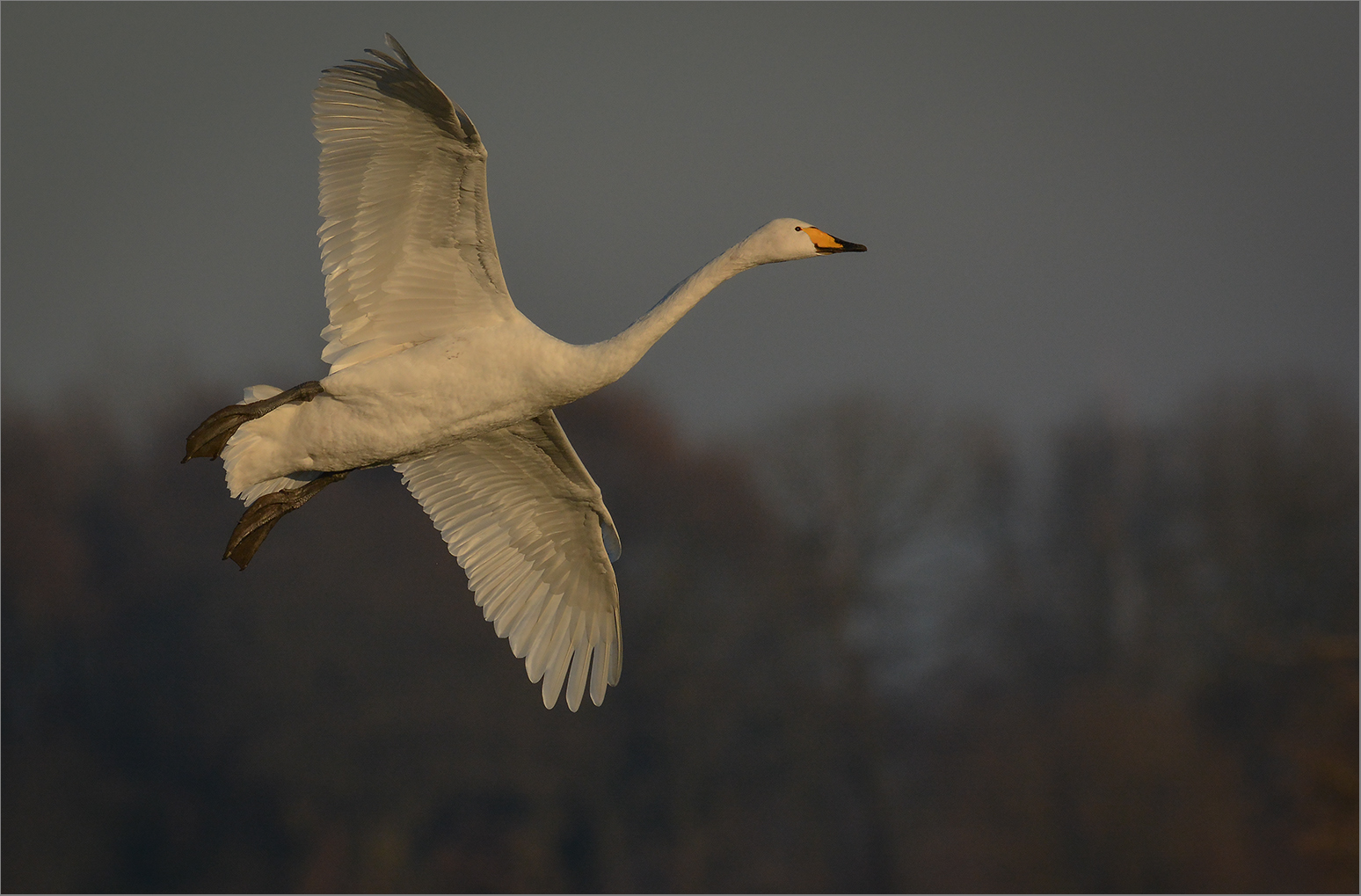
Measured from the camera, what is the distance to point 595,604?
1159 cm

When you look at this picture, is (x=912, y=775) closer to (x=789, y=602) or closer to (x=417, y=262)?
(x=789, y=602)

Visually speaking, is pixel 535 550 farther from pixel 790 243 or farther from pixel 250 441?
pixel 790 243

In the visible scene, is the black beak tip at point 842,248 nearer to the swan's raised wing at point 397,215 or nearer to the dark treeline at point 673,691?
the swan's raised wing at point 397,215

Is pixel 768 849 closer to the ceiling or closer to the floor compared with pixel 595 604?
closer to the floor

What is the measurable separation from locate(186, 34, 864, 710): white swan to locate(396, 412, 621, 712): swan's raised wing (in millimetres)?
875

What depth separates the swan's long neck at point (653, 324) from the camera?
9.29 m

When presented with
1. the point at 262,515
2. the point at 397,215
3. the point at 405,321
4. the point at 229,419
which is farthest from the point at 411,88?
the point at 262,515

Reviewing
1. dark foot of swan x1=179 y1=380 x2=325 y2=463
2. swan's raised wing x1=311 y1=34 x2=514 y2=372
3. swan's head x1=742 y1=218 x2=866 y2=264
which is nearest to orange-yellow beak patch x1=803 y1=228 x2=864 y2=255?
swan's head x1=742 y1=218 x2=866 y2=264

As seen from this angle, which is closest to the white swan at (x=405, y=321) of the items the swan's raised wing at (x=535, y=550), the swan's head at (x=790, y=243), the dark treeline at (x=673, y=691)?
the swan's head at (x=790, y=243)

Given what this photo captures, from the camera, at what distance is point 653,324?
369 inches

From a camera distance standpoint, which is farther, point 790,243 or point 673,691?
point 673,691

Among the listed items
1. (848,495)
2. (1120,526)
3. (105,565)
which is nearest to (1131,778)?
(848,495)

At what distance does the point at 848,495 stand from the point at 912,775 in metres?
6.86

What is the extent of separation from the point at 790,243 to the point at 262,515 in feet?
13.6
